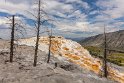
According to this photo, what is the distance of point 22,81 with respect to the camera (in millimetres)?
30859

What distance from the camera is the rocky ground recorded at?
105ft

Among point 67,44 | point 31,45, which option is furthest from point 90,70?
point 31,45

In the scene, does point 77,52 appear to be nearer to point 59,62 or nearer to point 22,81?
point 59,62

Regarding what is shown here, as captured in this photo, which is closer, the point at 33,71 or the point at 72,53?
the point at 33,71

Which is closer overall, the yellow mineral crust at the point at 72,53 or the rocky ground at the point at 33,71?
the rocky ground at the point at 33,71

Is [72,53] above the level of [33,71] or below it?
above

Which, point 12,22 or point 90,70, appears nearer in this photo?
point 12,22

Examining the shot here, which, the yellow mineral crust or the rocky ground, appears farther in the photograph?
the yellow mineral crust

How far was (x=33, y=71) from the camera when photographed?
38.9 metres

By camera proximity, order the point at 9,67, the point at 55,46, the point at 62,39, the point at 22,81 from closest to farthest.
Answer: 1. the point at 22,81
2. the point at 9,67
3. the point at 55,46
4. the point at 62,39

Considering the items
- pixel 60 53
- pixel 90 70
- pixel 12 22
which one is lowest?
pixel 90 70

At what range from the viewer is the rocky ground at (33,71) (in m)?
32.0

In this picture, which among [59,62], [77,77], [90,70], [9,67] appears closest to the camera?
[77,77]

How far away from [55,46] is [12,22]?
26.6 meters
